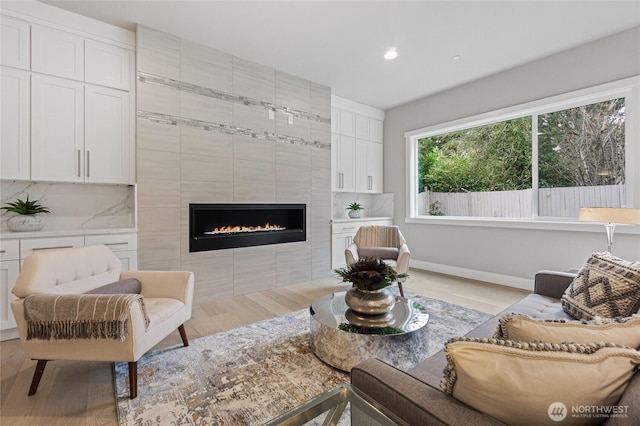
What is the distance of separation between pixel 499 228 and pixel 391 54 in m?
2.81

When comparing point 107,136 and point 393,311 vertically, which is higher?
point 107,136

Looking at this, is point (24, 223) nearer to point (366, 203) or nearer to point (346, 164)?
point (346, 164)

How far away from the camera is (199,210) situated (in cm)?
339

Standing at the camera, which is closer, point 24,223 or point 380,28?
point 24,223

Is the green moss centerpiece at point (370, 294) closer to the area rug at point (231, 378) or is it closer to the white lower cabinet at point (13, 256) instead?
the area rug at point (231, 378)

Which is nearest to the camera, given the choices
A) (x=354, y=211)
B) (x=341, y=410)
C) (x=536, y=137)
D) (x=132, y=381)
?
(x=341, y=410)

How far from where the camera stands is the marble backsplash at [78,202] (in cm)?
271

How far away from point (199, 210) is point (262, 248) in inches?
37.4

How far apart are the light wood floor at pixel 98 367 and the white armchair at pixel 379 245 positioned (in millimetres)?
562

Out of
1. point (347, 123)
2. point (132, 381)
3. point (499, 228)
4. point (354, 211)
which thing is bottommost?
point (132, 381)

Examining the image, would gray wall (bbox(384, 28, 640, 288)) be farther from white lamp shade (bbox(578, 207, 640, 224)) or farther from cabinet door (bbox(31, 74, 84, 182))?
cabinet door (bbox(31, 74, 84, 182))

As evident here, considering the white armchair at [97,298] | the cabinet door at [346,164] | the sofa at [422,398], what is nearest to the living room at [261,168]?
the cabinet door at [346,164]

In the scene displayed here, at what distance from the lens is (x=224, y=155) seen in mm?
3535

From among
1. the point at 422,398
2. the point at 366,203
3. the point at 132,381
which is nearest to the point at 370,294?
the point at 422,398
